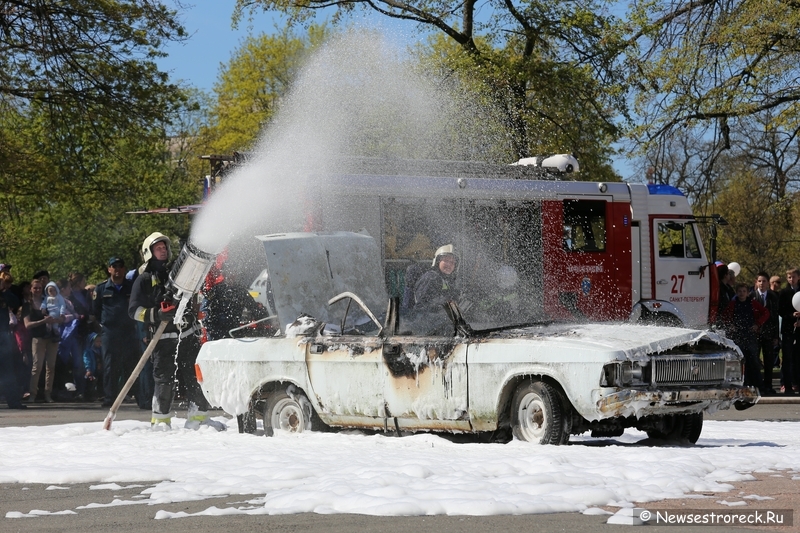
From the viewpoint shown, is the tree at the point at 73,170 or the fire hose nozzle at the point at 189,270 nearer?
the fire hose nozzle at the point at 189,270

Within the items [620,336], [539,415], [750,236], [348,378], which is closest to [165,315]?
[348,378]

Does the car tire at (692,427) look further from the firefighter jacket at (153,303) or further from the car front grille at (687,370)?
the firefighter jacket at (153,303)

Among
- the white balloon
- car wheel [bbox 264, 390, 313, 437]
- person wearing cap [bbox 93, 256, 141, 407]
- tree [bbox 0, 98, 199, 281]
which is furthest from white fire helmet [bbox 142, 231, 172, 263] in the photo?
tree [bbox 0, 98, 199, 281]

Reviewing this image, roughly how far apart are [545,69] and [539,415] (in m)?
17.2

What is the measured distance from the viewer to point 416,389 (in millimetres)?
9922

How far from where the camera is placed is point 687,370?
9375 millimetres

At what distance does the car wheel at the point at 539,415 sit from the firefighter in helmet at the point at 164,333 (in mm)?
3784

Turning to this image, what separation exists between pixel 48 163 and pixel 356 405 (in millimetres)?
15836

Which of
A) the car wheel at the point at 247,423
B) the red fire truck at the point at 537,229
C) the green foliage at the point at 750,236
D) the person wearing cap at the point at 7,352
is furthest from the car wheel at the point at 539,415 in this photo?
the green foliage at the point at 750,236

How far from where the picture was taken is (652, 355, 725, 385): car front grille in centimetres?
920

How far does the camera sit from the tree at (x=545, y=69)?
82.3 ft

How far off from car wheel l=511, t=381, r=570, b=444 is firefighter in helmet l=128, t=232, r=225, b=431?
378 cm

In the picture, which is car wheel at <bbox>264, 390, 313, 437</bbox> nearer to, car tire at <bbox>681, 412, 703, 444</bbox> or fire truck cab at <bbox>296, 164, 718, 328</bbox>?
car tire at <bbox>681, 412, 703, 444</bbox>

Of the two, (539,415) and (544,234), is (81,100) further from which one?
(539,415)
